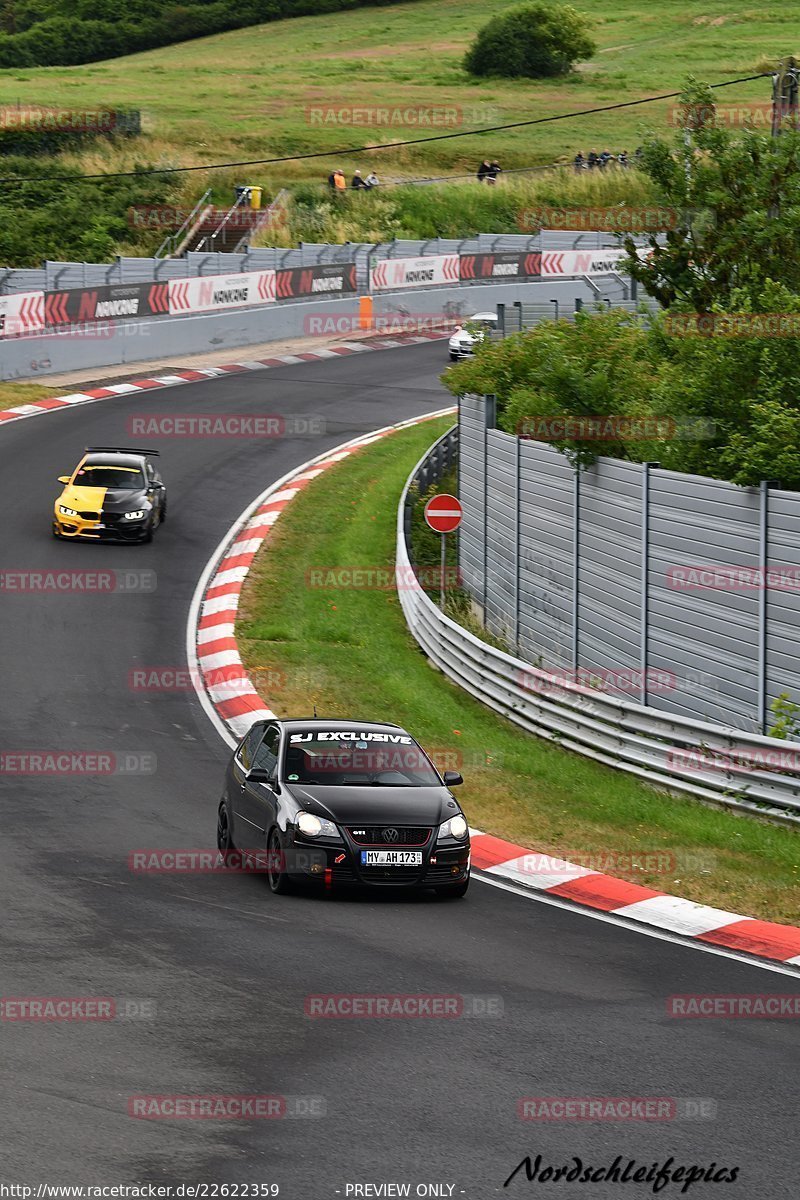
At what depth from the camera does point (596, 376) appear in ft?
69.1

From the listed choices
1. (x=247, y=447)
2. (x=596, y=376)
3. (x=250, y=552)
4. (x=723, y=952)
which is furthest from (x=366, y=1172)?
(x=247, y=447)

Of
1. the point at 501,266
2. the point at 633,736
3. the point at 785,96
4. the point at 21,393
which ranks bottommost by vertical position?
the point at 21,393

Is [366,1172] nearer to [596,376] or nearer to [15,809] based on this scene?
[15,809]

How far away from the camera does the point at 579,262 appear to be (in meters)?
58.9

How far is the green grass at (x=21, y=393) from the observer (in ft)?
128

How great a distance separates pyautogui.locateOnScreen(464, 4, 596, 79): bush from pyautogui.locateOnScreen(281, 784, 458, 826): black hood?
100981 mm

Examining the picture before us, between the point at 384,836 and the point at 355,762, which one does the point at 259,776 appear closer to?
the point at 355,762

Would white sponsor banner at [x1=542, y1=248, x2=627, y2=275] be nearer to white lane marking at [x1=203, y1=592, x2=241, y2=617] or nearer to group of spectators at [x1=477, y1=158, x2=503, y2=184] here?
group of spectators at [x1=477, y1=158, x2=503, y2=184]

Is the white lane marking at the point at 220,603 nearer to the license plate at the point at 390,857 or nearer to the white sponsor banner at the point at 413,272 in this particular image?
the license plate at the point at 390,857

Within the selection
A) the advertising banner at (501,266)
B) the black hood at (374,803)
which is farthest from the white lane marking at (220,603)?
the advertising banner at (501,266)

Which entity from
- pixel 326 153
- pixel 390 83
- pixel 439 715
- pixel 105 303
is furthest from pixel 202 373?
pixel 390 83

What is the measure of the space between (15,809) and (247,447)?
70.6 ft

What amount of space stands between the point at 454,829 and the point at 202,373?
1249 inches

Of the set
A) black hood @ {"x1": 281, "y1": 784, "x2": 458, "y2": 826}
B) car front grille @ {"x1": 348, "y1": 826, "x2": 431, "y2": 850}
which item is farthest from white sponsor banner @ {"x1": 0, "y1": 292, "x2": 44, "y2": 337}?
car front grille @ {"x1": 348, "y1": 826, "x2": 431, "y2": 850}
